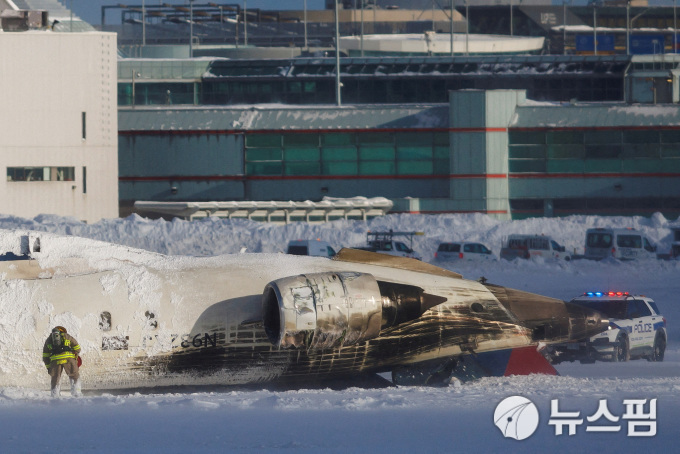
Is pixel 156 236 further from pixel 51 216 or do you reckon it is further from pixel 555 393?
pixel 555 393

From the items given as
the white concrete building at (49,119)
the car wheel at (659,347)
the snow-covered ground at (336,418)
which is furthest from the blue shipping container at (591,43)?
the snow-covered ground at (336,418)

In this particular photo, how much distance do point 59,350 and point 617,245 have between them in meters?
42.7

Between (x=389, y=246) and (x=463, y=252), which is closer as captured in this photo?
(x=463, y=252)

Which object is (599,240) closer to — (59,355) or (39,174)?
(39,174)

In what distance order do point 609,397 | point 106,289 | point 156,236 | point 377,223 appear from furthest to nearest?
point 377,223 → point 156,236 → point 106,289 → point 609,397

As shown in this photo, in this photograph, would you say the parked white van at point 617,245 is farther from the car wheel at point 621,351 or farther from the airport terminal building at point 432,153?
the car wheel at point 621,351

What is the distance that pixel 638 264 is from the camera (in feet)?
179

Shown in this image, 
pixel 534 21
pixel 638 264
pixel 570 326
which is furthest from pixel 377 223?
pixel 534 21

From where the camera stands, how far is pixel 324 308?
806 inches

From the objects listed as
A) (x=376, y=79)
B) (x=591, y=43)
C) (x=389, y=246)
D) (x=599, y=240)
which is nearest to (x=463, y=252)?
(x=389, y=246)

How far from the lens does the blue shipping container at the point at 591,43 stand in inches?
6855

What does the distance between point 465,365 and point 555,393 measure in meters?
3.31

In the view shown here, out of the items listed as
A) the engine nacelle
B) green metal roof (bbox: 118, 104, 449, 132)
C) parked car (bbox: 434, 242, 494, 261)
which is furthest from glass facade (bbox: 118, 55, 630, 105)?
the engine nacelle

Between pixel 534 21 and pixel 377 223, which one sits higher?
pixel 534 21
